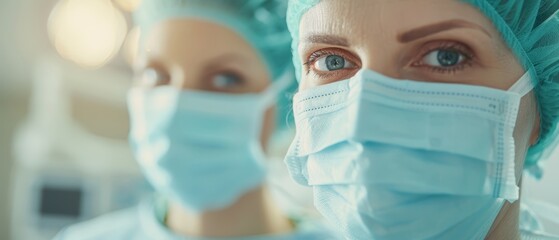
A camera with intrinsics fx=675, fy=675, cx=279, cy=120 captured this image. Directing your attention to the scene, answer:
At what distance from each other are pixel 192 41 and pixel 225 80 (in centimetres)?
16

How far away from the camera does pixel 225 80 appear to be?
2.01 metres

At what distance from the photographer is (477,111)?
112 cm

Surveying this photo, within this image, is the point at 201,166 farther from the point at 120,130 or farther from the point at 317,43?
the point at 120,130

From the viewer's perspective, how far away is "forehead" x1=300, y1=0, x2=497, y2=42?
1.14 m

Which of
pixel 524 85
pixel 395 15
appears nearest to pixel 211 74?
pixel 395 15

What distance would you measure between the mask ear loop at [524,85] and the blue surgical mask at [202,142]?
1.00m

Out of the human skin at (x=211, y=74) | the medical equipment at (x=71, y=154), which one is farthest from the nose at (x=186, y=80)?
the medical equipment at (x=71, y=154)

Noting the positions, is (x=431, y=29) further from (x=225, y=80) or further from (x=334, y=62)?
(x=225, y=80)

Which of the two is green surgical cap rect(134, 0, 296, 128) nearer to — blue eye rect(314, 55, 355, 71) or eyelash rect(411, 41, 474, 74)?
blue eye rect(314, 55, 355, 71)

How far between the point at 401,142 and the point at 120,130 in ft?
8.39

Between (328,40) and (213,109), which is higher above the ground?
(328,40)

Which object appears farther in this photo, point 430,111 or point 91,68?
point 91,68

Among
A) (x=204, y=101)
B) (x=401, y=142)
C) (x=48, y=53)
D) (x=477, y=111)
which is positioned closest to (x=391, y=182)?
(x=401, y=142)

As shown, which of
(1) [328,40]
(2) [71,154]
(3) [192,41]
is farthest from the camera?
(2) [71,154]
